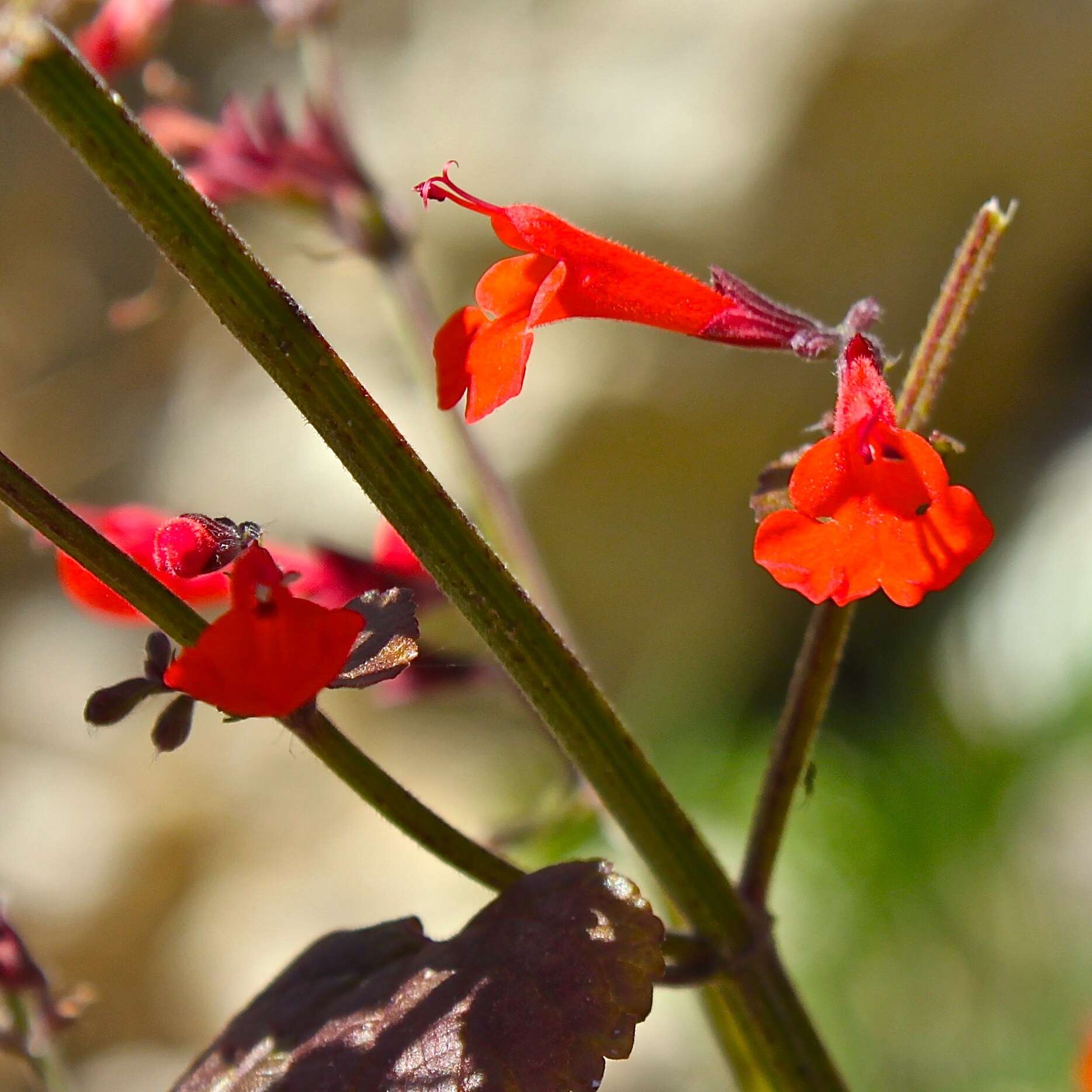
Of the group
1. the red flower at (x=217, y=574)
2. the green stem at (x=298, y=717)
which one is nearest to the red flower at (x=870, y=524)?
the green stem at (x=298, y=717)

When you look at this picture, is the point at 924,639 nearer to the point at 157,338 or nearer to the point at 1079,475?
the point at 1079,475

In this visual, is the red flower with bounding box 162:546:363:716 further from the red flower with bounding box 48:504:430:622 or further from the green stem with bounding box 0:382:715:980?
the red flower with bounding box 48:504:430:622

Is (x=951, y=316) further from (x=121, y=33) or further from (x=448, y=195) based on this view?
(x=121, y=33)

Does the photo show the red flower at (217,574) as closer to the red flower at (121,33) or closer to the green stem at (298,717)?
the green stem at (298,717)

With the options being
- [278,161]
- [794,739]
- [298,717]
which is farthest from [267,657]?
[278,161]

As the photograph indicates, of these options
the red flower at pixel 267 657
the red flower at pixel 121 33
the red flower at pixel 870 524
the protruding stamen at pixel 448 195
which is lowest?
the red flower at pixel 870 524

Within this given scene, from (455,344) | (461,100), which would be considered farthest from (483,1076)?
(461,100)
